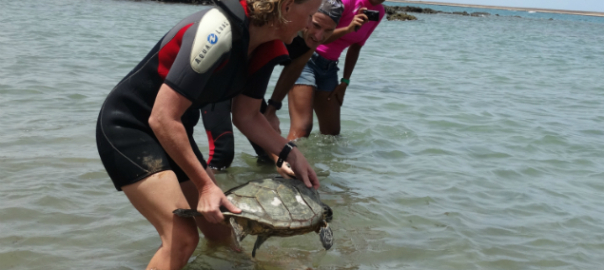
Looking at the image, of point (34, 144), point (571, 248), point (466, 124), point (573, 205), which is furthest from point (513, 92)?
point (34, 144)

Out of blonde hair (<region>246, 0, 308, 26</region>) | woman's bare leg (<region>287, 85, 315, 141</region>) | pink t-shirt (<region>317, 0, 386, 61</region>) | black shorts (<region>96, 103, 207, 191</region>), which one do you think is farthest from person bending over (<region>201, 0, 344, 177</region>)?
blonde hair (<region>246, 0, 308, 26</region>)

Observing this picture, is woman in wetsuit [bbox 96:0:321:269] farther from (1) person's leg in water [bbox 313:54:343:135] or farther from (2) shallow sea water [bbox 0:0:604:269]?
(1) person's leg in water [bbox 313:54:343:135]

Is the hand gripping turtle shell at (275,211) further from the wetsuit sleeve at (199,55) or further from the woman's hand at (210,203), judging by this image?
the wetsuit sleeve at (199,55)

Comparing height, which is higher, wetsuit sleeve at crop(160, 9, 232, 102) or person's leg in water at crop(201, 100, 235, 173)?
wetsuit sleeve at crop(160, 9, 232, 102)

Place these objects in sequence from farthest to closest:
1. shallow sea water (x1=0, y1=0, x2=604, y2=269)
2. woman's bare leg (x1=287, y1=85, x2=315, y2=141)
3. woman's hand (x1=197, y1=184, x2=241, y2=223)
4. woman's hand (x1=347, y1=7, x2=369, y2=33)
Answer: woman's bare leg (x1=287, y1=85, x2=315, y2=141) < woman's hand (x1=347, y1=7, x2=369, y2=33) < shallow sea water (x1=0, y1=0, x2=604, y2=269) < woman's hand (x1=197, y1=184, x2=241, y2=223)

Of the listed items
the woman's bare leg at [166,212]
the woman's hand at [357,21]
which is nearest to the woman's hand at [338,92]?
the woman's hand at [357,21]

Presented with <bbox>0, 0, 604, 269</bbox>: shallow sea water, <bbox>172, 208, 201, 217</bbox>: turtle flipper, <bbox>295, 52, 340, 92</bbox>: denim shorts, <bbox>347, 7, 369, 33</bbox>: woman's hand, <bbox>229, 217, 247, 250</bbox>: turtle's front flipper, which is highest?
<bbox>347, 7, 369, 33</bbox>: woman's hand

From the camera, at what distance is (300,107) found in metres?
5.82

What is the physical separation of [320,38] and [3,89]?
569 centimetres

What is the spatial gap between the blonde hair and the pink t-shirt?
3.09m

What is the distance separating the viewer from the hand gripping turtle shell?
281cm

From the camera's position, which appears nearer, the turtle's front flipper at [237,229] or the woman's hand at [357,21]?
the turtle's front flipper at [237,229]

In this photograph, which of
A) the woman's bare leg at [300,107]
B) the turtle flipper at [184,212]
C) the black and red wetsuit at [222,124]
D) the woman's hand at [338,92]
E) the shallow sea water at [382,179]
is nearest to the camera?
the turtle flipper at [184,212]

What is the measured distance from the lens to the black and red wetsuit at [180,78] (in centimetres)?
239
